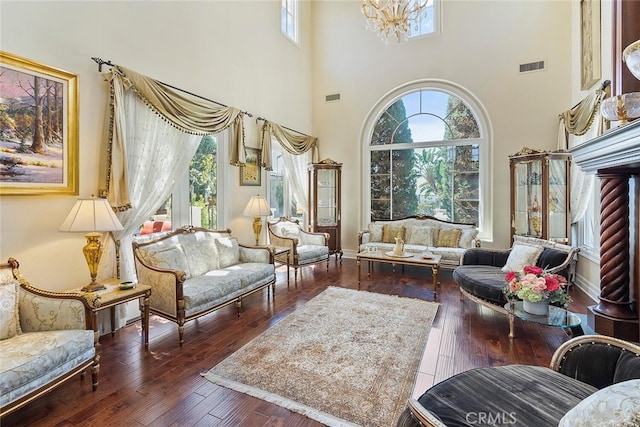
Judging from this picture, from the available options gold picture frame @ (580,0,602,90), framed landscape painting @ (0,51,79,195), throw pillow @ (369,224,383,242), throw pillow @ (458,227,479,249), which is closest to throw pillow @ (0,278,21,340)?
framed landscape painting @ (0,51,79,195)

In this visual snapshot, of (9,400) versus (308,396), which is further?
(308,396)

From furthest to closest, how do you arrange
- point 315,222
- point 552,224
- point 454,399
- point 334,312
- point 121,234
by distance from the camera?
point 315,222 → point 552,224 → point 334,312 → point 121,234 → point 454,399

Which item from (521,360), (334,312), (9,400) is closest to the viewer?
(9,400)

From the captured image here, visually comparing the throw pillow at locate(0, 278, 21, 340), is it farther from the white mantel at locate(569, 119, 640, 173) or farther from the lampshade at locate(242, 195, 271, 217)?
the white mantel at locate(569, 119, 640, 173)

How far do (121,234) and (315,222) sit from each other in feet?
12.8

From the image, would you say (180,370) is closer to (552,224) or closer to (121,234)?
(121,234)

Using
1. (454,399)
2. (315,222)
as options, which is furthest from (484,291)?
(315,222)

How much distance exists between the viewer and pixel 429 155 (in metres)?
6.35

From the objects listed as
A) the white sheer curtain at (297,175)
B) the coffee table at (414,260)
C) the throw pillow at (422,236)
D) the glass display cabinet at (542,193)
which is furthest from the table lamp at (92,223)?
the glass display cabinet at (542,193)

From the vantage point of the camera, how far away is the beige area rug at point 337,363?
202cm

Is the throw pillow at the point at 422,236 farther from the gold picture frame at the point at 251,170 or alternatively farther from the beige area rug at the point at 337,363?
the gold picture frame at the point at 251,170

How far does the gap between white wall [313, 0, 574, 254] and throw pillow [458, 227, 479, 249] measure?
2.00ft

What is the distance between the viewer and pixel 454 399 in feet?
4.54

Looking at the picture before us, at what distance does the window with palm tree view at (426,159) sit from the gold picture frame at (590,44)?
1.74m
